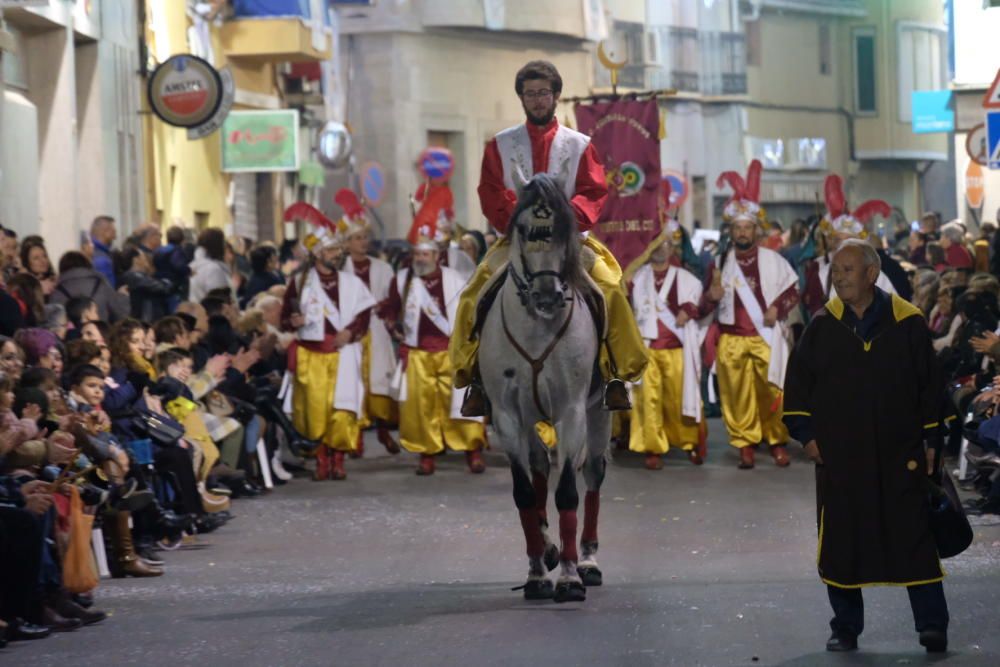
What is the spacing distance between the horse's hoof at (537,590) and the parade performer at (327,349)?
23.7 feet

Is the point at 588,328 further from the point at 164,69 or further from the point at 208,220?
the point at 208,220

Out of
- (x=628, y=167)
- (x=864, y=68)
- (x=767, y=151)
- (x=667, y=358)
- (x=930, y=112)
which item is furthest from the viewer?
A: (x=864, y=68)

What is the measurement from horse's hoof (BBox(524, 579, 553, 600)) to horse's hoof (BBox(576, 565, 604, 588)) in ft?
1.36

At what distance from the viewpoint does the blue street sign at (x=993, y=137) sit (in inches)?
806

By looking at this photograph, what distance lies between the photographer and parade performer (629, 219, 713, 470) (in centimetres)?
1928

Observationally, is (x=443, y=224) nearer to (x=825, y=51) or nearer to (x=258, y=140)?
(x=258, y=140)

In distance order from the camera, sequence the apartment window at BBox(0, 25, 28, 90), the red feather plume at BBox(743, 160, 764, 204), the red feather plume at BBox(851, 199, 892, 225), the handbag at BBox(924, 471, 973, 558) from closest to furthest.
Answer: the handbag at BBox(924, 471, 973, 558), the red feather plume at BBox(743, 160, 764, 204), the red feather plume at BBox(851, 199, 892, 225), the apartment window at BBox(0, 25, 28, 90)

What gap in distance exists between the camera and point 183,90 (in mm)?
27438

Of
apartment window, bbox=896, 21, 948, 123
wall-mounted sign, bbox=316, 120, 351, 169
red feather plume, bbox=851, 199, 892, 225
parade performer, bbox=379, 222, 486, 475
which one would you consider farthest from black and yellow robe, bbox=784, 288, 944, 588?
apartment window, bbox=896, 21, 948, 123

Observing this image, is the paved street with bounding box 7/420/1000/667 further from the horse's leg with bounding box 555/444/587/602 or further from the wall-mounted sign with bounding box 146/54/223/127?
the wall-mounted sign with bounding box 146/54/223/127

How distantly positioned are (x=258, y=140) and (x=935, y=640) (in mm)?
27627

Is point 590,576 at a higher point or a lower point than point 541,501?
lower

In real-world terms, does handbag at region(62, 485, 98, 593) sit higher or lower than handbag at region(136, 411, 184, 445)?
lower

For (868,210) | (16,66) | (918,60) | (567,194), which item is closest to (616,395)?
(567,194)
